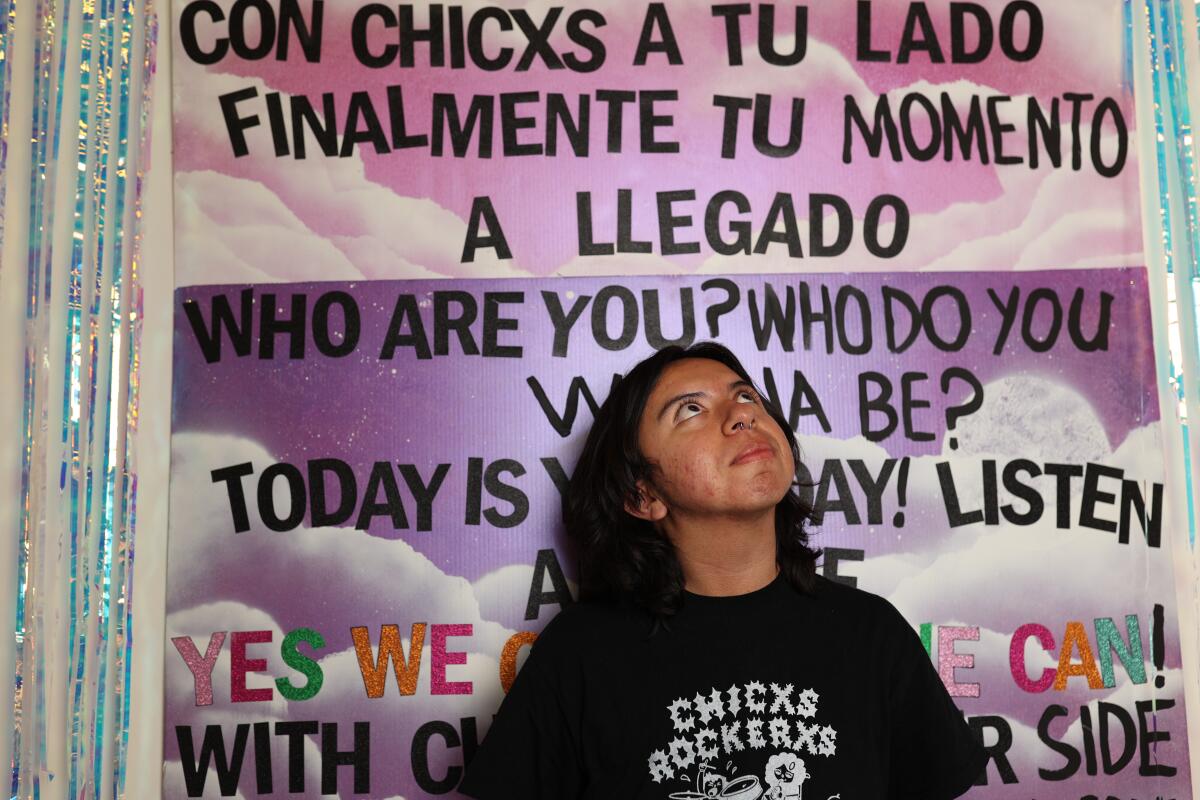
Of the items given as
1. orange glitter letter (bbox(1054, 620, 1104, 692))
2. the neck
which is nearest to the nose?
the neck

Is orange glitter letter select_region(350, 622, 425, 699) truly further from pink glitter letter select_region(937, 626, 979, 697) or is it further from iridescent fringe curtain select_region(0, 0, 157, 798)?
pink glitter letter select_region(937, 626, 979, 697)

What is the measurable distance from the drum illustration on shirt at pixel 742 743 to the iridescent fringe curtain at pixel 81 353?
32.5 inches

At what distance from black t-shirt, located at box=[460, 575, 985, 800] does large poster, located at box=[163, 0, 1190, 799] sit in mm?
270

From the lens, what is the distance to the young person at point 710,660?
4.44 feet

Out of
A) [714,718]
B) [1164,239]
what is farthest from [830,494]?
[1164,239]

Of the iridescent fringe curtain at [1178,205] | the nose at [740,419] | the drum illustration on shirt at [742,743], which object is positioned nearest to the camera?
the drum illustration on shirt at [742,743]

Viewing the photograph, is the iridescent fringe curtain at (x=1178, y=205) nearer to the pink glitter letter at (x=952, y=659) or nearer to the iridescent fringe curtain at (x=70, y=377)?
the pink glitter letter at (x=952, y=659)

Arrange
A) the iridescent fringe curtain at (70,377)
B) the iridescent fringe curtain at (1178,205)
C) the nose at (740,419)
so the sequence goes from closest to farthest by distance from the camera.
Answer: the nose at (740,419)
the iridescent fringe curtain at (70,377)
the iridescent fringe curtain at (1178,205)

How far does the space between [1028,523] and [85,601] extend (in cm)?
149

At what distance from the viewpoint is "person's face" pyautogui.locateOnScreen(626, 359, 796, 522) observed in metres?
1.42

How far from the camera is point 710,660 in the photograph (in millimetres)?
1401

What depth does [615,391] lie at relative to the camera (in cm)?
162

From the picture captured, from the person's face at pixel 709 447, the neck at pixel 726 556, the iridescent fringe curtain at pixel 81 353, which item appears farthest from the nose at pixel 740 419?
the iridescent fringe curtain at pixel 81 353

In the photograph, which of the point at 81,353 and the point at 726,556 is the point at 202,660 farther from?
the point at 726,556
